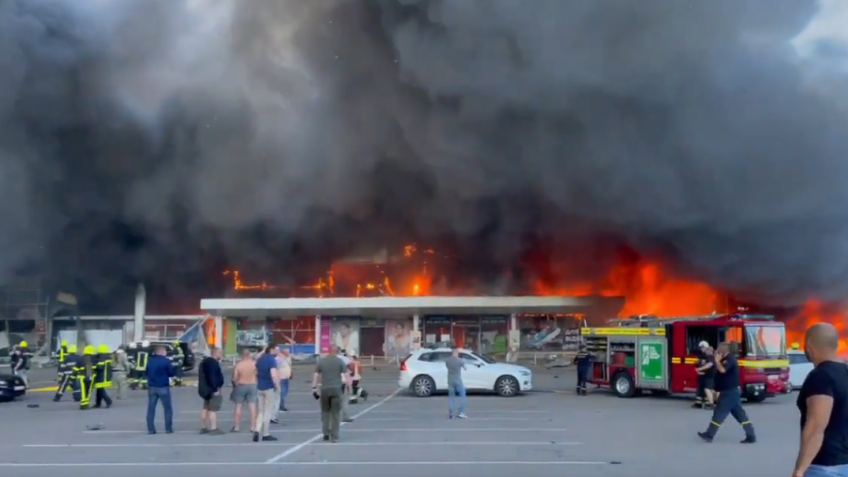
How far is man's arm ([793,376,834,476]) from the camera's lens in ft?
15.9

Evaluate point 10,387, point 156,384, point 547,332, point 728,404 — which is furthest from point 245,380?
point 547,332

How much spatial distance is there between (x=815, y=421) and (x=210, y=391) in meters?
11.2

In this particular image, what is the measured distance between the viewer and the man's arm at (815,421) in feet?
15.9

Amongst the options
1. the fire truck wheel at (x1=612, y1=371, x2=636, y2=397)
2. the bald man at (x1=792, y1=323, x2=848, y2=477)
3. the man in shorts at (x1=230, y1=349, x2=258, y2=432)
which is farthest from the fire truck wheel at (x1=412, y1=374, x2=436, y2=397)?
the bald man at (x1=792, y1=323, x2=848, y2=477)

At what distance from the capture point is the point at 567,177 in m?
32.2

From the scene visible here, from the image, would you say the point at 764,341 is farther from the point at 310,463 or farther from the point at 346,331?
Result: the point at 346,331

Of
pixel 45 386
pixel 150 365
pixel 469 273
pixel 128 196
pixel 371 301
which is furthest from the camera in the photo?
pixel 469 273

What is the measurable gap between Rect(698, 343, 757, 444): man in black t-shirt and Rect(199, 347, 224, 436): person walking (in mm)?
7393

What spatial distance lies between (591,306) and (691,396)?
16.9 m

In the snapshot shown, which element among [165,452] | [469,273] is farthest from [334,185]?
[165,452]

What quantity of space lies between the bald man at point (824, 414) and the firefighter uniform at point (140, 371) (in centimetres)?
2425

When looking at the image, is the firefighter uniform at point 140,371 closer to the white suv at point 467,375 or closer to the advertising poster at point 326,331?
the white suv at point 467,375

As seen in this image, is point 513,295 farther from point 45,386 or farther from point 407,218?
point 45,386

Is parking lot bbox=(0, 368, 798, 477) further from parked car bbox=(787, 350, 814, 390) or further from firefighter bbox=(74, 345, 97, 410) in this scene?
parked car bbox=(787, 350, 814, 390)
